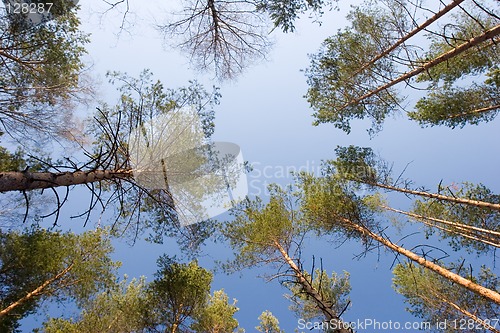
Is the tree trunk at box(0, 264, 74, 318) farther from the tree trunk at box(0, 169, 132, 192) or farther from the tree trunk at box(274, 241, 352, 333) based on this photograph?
the tree trunk at box(274, 241, 352, 333)

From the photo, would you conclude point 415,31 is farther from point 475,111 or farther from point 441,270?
point 441,270

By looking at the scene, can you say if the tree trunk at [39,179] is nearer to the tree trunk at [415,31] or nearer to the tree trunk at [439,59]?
the tree trunk at [439,59]

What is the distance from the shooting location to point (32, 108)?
779 centimetres

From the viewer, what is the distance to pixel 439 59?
577cm

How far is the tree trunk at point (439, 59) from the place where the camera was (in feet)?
15.6

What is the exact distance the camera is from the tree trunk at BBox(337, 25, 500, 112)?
4764 mm

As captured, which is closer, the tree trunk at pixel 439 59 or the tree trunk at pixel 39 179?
the tree trunk at pixel 39 179

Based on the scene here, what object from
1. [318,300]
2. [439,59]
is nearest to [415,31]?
[439,59]

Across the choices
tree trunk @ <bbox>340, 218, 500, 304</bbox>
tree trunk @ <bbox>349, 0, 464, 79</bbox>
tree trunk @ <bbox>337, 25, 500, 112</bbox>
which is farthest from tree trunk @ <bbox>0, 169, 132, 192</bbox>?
tree trunk @ <bbox>340, 218, 500, 304</bbox>

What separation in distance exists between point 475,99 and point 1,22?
13.6 m

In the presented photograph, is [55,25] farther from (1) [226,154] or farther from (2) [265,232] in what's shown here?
(2) [265,232]

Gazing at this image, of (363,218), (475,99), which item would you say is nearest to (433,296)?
(363,218)

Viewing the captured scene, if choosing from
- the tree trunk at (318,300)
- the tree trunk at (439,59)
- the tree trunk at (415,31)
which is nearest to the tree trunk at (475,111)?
the tree trunk at (439,59)

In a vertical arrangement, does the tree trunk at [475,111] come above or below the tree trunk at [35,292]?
above
